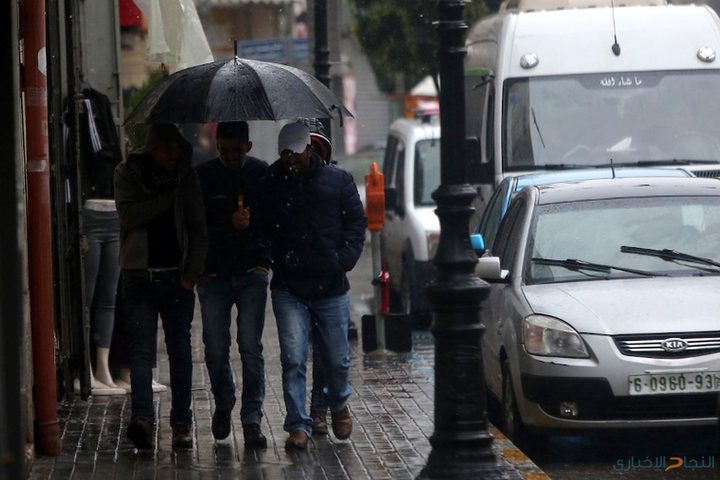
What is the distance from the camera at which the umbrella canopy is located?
317 inches

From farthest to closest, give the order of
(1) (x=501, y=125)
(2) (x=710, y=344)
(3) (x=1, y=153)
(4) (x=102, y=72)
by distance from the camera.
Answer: (1) (x=501, y=125) < (4) (x=102, y=72) < (2) (x=710, y=344) < (3) (x=1, y=153)

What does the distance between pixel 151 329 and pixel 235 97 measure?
134cm

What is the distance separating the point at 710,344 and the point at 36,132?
3734 millimetres

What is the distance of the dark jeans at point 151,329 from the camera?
8.38 meters

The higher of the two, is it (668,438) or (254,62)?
(254,62)

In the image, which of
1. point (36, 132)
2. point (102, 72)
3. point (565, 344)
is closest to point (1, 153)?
point (36, 132)

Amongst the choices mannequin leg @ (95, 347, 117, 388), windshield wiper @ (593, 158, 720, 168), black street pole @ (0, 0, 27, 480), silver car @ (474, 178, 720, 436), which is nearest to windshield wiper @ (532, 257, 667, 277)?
silver car @ (474, 178, 720, 436)

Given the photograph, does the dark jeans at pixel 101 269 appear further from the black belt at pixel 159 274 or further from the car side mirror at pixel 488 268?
the car side mirror at pixel 488 268

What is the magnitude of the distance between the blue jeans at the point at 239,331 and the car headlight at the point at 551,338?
4.81 feet

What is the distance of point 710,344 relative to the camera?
8.21 metres

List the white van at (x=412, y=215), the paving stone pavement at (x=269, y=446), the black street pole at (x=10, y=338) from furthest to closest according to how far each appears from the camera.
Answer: the white van at (x=412, y=215)
the paving stone pavement at (x=269, y=446)
the black street pole at (x=10, y=338)

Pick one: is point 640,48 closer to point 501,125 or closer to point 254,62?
point 501,125

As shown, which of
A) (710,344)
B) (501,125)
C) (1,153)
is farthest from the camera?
(501,125)

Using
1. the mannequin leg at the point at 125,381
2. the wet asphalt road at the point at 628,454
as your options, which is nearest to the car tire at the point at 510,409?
the wet asphalt road at the point at 628,454
